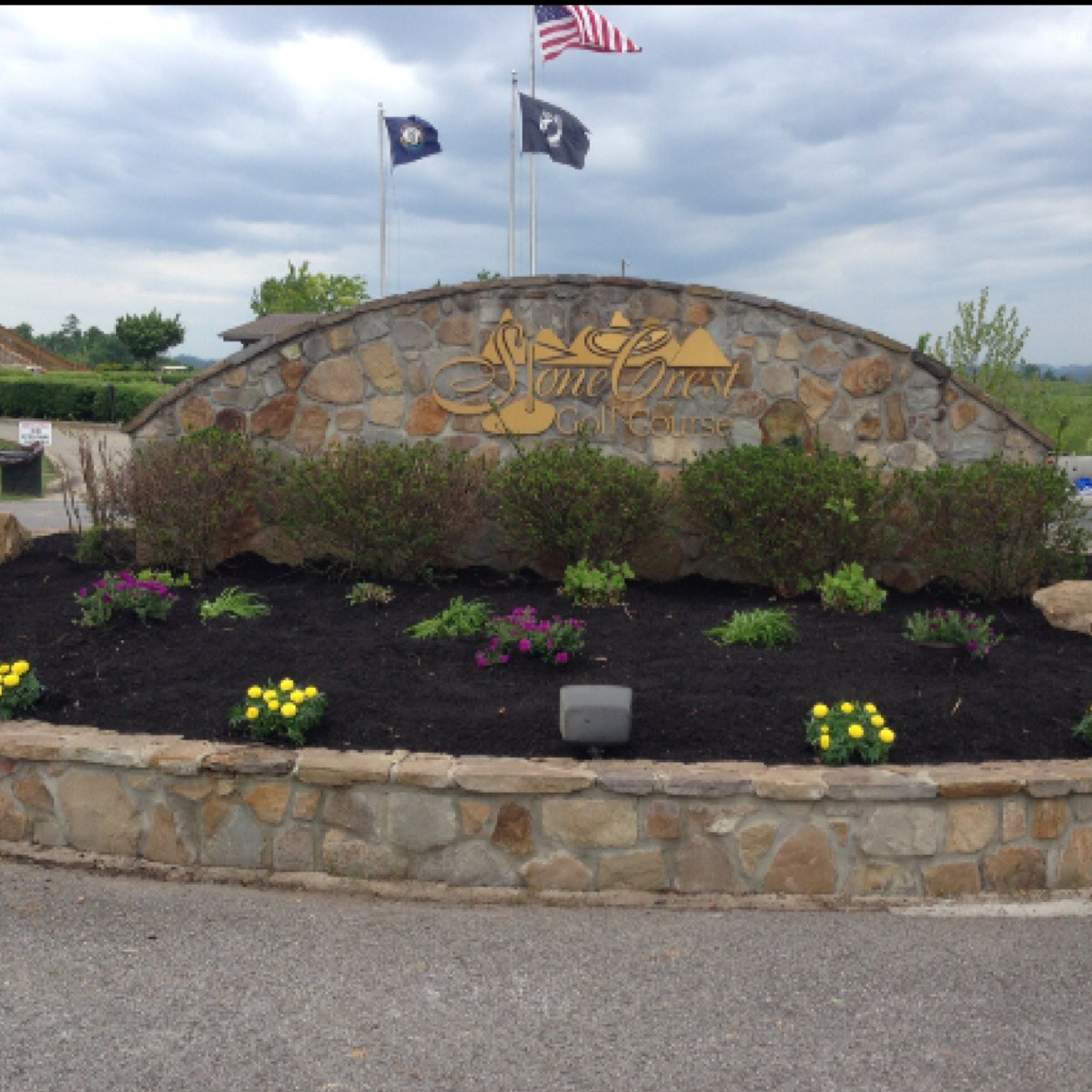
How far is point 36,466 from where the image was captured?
20766 mm

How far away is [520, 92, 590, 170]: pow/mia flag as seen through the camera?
1861 centimetres

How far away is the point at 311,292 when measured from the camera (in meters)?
49.4

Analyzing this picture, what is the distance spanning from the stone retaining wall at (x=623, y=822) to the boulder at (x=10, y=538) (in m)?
4.99

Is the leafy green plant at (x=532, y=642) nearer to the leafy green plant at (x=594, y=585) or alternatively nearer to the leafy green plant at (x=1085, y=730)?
the leafy green plant at (x=594, y=585)

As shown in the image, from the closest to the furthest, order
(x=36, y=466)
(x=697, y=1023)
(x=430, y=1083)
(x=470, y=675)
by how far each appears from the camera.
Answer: (x=430, y=1083) → (x=697, y=1023) → (x=470, y=675) → (x=36, y=466)

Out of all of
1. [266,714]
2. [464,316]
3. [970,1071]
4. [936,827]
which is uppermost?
[464,316]

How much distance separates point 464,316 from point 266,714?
444 centimetres

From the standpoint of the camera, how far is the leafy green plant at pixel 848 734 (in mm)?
4918

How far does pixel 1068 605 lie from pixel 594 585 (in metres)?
2.89

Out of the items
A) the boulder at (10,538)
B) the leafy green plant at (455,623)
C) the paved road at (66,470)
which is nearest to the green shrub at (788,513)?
the leafy green plant at (455,623)

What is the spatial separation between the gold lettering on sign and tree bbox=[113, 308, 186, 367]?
46.0m

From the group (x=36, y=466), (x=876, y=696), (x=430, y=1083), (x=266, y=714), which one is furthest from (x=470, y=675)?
(x=36, y=466)

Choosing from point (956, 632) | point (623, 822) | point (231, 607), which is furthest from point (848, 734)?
point (231, 607)

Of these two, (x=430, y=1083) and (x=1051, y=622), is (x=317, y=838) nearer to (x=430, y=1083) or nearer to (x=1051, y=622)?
(x=430, y=1083)
